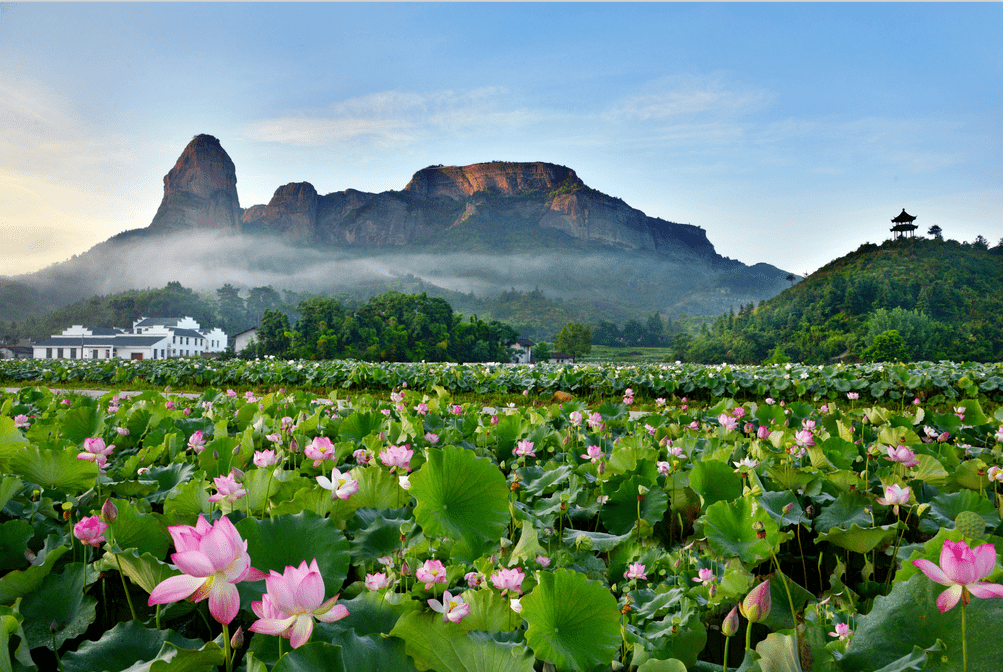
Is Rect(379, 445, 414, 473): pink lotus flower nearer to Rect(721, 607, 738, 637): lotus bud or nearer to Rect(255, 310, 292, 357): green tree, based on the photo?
Rect(721, 607, 738, 637): lotus bud

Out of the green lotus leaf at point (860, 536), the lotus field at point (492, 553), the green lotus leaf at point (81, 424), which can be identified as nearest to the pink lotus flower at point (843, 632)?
the lotus field at point (492, 553)

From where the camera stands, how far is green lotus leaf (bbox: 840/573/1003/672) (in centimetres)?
78

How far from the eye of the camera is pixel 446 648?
0.77 meters

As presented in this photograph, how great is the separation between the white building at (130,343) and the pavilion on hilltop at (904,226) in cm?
9143

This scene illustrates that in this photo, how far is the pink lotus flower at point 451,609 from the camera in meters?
0.80

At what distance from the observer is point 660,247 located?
170250mm

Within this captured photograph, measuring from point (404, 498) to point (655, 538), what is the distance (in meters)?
0.76

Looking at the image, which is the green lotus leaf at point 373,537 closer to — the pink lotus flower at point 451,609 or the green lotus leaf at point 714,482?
the pink lotus flower at point 451,609

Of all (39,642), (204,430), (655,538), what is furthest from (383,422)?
(39,642)

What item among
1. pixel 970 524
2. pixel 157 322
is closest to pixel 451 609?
pixel 970 524

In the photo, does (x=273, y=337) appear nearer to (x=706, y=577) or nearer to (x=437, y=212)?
(x=706, y=577)

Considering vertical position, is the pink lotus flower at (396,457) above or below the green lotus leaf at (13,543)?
above

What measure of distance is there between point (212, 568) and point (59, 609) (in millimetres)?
680

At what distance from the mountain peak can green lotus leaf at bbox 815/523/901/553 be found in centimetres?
18028
